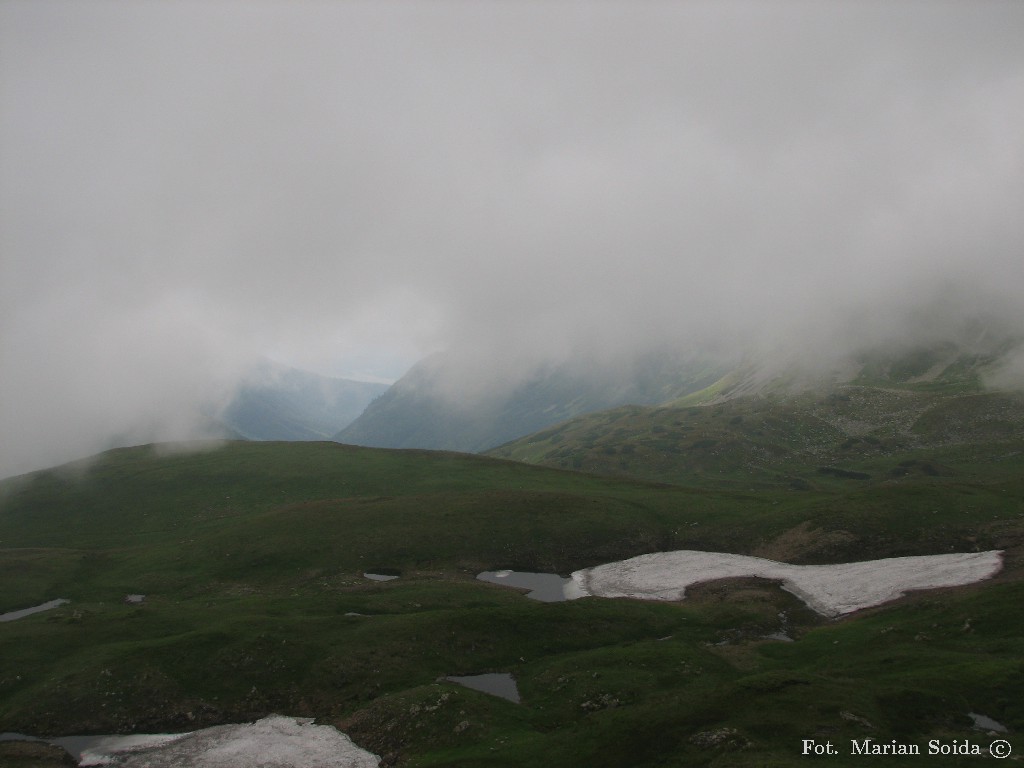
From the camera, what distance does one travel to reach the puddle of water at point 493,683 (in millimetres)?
46844

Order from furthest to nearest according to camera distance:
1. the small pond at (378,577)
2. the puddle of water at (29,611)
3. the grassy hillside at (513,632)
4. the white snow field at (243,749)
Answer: the small pond at (378,577)
the puddle of water at (29,611)
the white snow field at (243,749)
the grassy hillside at (513,632)

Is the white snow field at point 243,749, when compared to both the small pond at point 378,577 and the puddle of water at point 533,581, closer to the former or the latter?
the small pond at point 378,577

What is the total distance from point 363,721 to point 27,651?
33419 mm

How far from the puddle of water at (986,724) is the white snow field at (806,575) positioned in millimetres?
24891

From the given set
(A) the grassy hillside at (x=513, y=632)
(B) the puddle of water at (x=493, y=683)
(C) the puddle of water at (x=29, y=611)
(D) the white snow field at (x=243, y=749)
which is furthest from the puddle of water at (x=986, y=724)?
(C) the puddle of water at (x=29, y=611)

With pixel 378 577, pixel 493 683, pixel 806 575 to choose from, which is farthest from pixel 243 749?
pixel 806 575

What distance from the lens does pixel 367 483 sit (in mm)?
130125

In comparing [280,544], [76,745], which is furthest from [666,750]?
[280,544]

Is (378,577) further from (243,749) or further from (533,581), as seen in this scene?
(243,749)

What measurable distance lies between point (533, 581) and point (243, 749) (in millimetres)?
43133

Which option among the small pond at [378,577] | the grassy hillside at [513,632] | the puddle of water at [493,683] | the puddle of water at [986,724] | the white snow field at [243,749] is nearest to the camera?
the puddle of water at [986,724]

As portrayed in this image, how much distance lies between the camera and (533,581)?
7894 centimetres

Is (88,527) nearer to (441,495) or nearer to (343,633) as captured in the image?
(441,495)

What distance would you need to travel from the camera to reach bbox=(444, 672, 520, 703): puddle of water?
46.8 m
